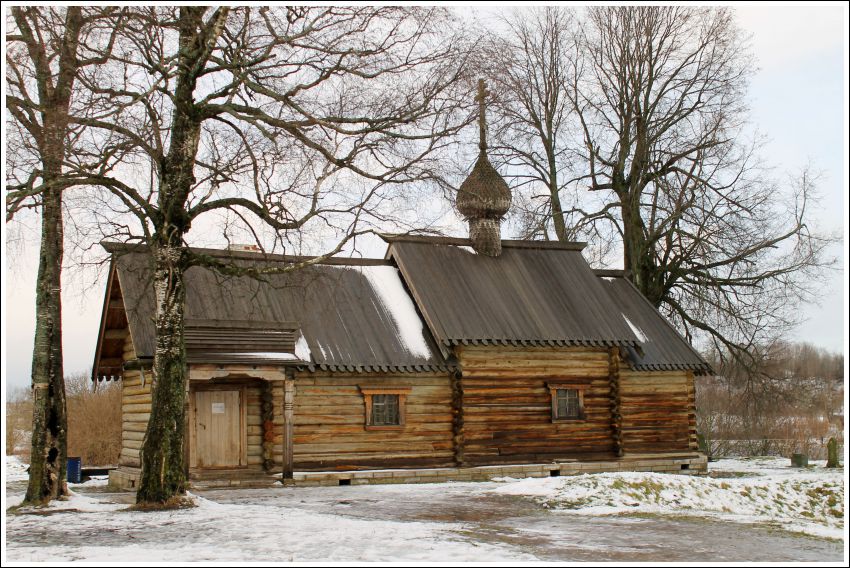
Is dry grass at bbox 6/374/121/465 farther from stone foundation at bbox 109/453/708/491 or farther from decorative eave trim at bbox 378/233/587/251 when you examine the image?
decorative eave trim at bbox 378/233/587/251

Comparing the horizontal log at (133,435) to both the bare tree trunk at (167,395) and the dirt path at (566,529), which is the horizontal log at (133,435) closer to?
the dirt path at (566,529)

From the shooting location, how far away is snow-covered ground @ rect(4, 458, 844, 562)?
11234 mm

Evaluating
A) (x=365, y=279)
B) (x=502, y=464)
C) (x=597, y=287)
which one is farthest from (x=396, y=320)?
(x=597, y=287)

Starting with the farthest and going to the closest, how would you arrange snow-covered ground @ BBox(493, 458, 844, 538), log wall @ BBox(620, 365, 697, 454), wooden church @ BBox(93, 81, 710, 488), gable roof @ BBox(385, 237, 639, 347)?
log wall @ BBox(620, 365, 697, 454) < gable roof @ BBox(385, 237, 639, 347) < wooden church @ BBox(93, 81, 710, 488) < snow-covered ground @ BBox(493, 458, 844, 538)

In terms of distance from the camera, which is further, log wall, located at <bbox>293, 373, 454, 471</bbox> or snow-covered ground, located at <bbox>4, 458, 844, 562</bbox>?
log wall, located at <bbox>293, 373, 454, 471</bbox>

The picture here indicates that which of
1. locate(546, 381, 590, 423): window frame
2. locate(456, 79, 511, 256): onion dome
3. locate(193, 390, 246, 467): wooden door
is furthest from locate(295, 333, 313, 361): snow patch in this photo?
locate(456, 79, 511, 256): onion dome

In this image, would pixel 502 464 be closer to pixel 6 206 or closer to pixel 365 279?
pixel 365 279

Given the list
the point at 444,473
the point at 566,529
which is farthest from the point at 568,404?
the point at 566,529

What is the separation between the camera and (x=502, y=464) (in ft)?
77.3

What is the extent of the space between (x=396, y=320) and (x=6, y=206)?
11.0 meters

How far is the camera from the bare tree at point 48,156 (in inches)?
583

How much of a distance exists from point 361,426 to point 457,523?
8.63 meters

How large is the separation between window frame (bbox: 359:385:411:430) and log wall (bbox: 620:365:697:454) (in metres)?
5.87

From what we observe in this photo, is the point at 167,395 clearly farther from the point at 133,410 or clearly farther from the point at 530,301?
the point at 530,301
